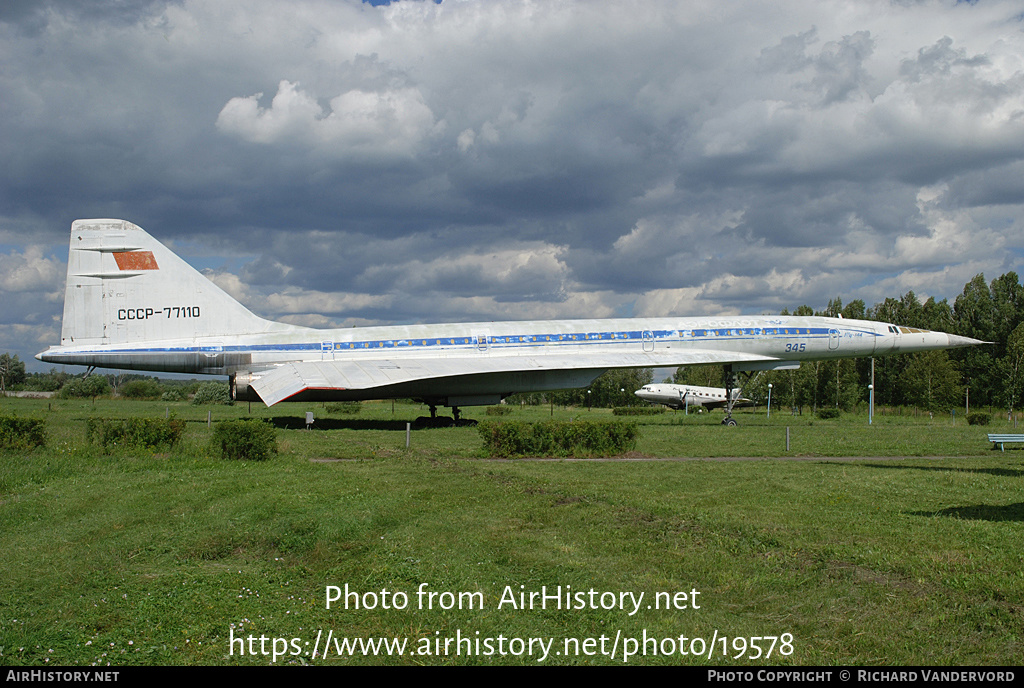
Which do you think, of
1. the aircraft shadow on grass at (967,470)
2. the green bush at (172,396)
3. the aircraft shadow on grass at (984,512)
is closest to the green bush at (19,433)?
the aircraft shadow on grass at (984,512)

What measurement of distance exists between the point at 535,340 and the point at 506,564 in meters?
21.2

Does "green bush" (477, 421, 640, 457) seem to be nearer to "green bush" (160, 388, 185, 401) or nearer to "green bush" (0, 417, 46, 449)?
"green bush" (0, 417, 46, 449)

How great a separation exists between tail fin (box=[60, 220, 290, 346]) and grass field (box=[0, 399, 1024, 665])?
1465 centimetres

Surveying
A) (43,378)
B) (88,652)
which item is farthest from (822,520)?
(43,378)

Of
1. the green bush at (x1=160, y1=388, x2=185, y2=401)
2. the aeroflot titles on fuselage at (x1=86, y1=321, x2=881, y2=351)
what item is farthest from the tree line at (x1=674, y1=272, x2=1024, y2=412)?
the green bush at (x1=160, y1=388, x2=185, y2=401)

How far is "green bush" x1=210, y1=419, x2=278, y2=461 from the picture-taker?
14.8m

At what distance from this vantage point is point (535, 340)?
1102 inches

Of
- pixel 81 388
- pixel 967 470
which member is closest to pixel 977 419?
pixel 967 470

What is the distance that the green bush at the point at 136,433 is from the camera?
15.6 metres

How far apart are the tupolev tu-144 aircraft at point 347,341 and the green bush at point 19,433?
959cm

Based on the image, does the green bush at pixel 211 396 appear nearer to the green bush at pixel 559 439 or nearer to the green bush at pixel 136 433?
the green bush at pixel 136 433

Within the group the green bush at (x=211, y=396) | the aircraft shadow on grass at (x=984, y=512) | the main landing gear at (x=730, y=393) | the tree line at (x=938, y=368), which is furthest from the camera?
the green bush at (x=211, y=396)

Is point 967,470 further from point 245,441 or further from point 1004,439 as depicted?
point 245,441

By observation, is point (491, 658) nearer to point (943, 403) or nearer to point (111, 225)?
point (111, 225)
